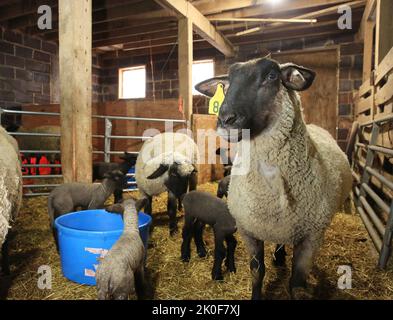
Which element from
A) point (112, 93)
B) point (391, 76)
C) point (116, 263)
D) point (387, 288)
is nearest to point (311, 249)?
point (387, 288)

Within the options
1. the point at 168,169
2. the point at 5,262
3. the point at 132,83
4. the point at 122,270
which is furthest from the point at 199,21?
the point at 132,83

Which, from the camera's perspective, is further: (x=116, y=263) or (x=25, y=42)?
(x=25, y=42)

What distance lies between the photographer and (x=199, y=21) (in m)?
6.91

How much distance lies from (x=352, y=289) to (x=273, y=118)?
161cm

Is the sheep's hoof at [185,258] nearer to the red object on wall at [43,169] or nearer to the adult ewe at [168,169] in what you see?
the adult ewe at [168,169]

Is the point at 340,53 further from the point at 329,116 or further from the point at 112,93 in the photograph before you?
the point at 112,93

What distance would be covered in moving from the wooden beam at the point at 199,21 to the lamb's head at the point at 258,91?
4230 millimetres

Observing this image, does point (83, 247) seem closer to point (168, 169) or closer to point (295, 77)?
point (168, 169)

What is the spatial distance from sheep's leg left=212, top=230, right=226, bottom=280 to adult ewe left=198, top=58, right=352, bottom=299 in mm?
532

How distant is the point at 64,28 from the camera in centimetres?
360

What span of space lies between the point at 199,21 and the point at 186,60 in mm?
1160

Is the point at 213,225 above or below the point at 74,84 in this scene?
below

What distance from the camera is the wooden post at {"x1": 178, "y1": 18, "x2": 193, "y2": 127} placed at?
630 cm

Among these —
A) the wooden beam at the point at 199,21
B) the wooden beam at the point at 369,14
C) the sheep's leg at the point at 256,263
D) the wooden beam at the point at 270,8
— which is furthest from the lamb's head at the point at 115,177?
the wooden beam at the point at 369,14
